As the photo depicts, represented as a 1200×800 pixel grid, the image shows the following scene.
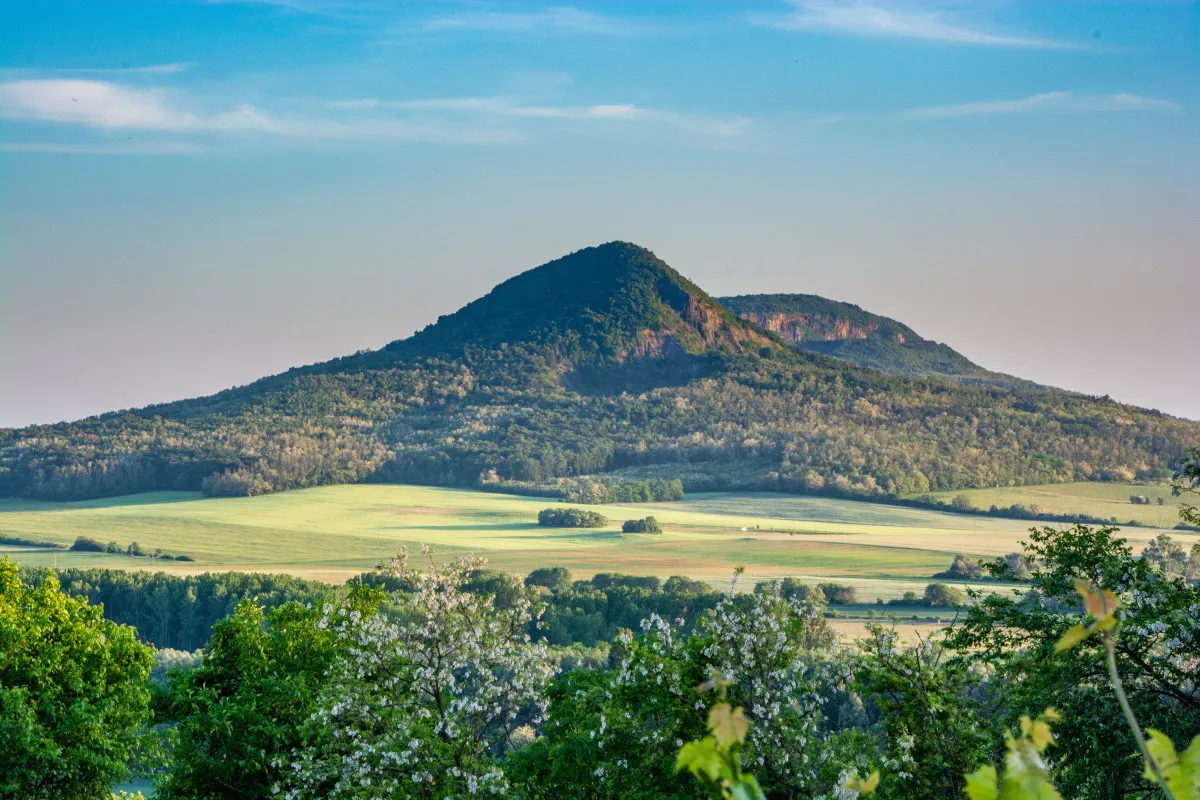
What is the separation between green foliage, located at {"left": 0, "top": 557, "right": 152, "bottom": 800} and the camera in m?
25.1


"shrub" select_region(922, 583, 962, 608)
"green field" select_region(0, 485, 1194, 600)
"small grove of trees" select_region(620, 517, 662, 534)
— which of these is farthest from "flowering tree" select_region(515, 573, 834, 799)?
"small grove of trees" select_region(620, 517, 662, 534)

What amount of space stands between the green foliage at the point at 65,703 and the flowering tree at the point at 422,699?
5.41 meters

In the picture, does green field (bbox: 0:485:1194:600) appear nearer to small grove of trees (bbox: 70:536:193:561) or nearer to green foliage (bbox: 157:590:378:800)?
small grove of trees (bbox: 70:536:193:561)

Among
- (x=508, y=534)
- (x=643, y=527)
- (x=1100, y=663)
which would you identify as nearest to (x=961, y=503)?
(x=643, y=527)

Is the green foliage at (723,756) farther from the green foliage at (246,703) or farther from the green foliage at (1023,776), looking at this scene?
the green foliage at (246,703)

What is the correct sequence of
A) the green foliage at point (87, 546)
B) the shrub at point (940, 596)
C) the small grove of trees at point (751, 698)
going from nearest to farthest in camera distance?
the small grove of trees at point (751, 698) < the shrub at point (940, 596) < the green foliage at point (87, 546)

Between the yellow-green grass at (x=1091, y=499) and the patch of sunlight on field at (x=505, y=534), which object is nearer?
the patch of sunlight on field at (x=505, y=534)

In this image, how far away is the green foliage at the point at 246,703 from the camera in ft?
83.6

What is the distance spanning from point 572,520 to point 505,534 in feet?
30.9

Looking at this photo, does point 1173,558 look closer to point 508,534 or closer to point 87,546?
point 508,534

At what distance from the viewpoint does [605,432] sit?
578ft

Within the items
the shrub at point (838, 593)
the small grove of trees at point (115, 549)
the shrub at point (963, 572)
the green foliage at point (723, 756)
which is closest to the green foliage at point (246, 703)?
the green foliage at point (723, 756)

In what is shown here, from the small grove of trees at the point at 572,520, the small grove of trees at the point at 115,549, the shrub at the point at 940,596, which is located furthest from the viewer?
the small grove of trees at the point at 572,520

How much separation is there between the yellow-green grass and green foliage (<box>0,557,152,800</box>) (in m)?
101
